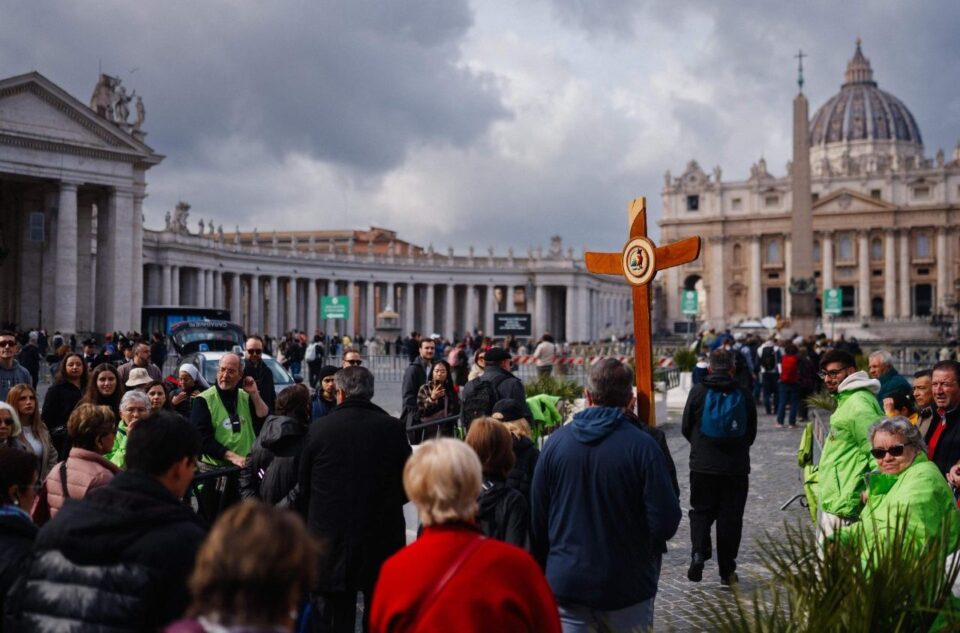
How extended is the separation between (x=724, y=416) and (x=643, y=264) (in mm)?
1533

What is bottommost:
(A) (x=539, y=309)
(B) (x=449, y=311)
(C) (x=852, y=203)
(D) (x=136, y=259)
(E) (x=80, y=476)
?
(E) (x=80, y=476)

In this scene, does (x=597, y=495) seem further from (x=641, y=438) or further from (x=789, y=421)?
(x=789, y=421)

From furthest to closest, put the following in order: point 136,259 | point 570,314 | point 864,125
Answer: point 864,125, point 570,314, point 136,259

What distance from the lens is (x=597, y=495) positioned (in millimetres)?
4738

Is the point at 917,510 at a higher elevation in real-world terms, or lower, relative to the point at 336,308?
lower

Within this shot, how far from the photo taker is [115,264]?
40.0 metres

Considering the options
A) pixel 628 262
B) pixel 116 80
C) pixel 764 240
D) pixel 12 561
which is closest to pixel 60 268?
pixel 116 80

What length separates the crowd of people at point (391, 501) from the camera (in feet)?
10.1

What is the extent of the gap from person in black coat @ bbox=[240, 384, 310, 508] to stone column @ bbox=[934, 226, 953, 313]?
10058 cm

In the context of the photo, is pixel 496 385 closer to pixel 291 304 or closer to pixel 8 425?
pixel 8 425

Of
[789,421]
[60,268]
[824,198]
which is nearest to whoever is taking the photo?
[789,421]

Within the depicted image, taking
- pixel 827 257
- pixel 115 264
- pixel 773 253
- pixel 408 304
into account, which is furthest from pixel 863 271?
pixel 115 264

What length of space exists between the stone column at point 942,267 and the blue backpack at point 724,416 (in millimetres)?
97522

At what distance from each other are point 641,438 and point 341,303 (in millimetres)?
36566
